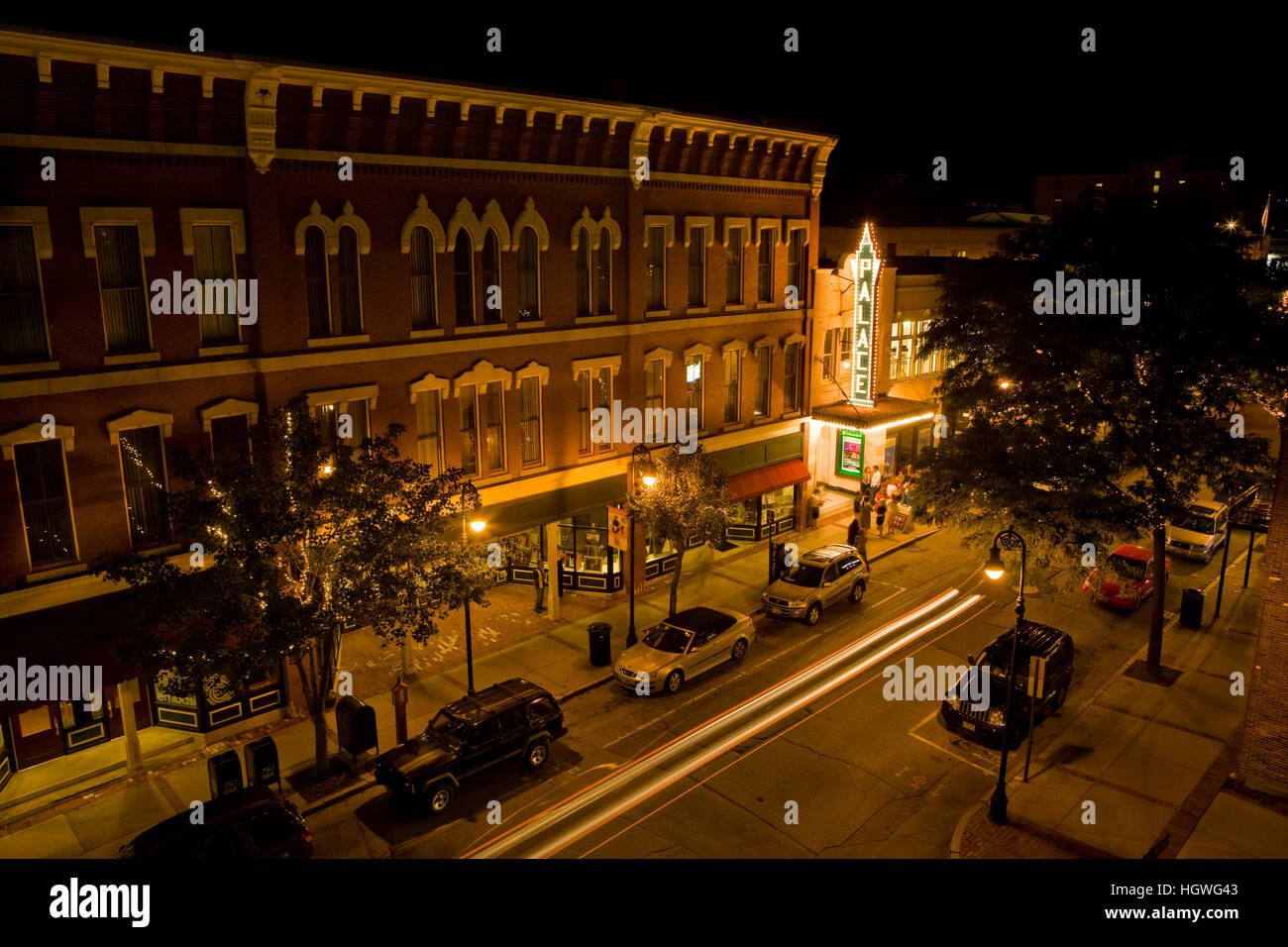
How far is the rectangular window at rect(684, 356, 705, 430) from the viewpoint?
27.0m

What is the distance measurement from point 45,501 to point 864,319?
26.3 metres

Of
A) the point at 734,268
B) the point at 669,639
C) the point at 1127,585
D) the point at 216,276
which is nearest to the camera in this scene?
the point at 216,276

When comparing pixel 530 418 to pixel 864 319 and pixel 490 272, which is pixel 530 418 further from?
pixel 864 319

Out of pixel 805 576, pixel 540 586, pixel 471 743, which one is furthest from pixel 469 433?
pixel 805 576

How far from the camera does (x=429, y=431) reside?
69.3 feet

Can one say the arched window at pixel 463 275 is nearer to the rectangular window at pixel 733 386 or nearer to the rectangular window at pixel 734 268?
the rectangular window at pixel 734 268

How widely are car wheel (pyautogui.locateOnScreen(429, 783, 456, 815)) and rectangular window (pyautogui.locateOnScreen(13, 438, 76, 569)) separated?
8155 mm

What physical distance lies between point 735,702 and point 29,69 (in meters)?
18.4

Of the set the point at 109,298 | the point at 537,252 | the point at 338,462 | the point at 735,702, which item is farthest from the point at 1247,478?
the point at 109,298

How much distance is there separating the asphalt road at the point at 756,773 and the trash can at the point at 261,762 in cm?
136

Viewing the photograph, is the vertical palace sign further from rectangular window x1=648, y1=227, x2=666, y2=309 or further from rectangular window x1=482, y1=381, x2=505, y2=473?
rectangular window x1=482, y1=381, x2=505, y2=473

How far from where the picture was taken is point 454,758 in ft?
51.4

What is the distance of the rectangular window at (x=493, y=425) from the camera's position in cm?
2211

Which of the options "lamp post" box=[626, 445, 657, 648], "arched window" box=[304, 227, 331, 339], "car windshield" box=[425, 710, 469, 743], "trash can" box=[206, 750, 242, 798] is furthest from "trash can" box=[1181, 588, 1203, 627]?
"trash can" box=[206, 750, 242, 798]
